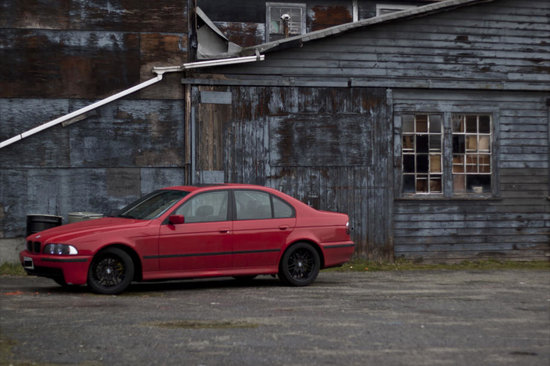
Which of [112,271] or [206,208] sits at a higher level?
[206,208]

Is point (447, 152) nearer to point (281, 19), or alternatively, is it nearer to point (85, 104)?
point (85, 104)

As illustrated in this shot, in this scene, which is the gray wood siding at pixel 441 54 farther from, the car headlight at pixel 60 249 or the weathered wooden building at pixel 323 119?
the car headlight at pixel 60 249

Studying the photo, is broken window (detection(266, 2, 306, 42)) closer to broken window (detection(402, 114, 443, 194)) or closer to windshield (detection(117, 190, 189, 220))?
broken window (detection(402, 114, 443, 194))

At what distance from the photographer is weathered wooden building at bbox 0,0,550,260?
15.7 metres

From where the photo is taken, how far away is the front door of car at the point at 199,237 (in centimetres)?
1178

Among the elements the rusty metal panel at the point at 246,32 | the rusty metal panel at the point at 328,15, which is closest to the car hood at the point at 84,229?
the rusty metal panel at the point at 246,32

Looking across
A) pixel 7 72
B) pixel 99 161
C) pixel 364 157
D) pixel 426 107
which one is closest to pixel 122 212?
pixel 99 161

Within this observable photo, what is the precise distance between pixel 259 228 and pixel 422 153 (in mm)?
6459

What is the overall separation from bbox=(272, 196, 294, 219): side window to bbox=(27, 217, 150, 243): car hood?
194cm

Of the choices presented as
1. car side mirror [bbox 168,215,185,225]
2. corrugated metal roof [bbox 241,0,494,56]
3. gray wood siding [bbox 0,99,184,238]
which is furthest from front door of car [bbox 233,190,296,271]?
corrugated metal roof [bbox 241,0,494,56]

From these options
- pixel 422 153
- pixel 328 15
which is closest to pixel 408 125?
pixel 422 153

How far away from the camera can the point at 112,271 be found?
11.4m

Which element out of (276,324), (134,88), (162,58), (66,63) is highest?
(162,58)

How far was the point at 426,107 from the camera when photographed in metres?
17.8
